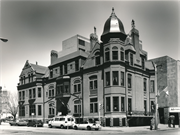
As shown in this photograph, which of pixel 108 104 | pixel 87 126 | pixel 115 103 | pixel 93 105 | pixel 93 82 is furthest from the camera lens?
pixel 93 82

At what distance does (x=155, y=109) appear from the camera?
30859 millimetres

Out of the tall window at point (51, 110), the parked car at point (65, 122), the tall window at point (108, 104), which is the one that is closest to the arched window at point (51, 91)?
the tall window at point (51, 110)

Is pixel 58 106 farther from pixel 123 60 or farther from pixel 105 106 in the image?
pixel 123 60

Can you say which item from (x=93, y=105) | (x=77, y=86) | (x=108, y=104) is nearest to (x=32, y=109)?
(x=77, y=86)

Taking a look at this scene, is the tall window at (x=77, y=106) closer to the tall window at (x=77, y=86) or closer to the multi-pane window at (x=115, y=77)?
the tall window at (x=77, y=86)

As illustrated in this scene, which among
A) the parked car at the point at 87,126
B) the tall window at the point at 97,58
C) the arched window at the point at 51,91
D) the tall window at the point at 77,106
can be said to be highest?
the tall window at the point at 97,58

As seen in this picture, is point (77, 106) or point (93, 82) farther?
point (77, 106)

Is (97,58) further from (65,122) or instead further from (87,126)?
(87,126)

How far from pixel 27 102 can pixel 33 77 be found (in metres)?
6.37

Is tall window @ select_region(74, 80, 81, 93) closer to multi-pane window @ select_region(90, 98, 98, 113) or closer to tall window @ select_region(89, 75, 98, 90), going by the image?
tall window @ select_region(89, 75, 98, 90)

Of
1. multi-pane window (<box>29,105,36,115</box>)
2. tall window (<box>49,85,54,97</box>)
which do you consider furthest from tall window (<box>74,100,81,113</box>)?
multi-pane window (<box>29,105,36,115</box>)

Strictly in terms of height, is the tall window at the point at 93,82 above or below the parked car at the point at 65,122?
above

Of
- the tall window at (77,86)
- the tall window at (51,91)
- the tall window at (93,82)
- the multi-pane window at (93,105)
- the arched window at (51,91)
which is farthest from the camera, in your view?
the tall window at (51,91)

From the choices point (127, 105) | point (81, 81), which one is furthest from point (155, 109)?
point (81, 81)
